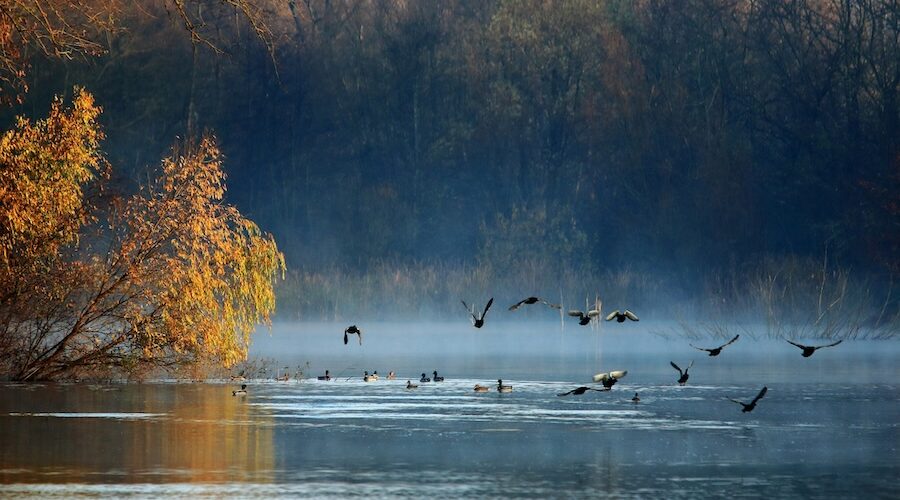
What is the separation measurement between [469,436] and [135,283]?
28.4 ft

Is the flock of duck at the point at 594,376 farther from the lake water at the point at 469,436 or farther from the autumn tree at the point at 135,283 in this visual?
the autumn tree at the point at 135,283

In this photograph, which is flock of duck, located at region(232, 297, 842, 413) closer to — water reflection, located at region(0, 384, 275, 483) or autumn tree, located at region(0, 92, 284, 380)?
autumn tree, located at region(0, 92, 284, 380)

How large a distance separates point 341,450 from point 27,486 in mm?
3729

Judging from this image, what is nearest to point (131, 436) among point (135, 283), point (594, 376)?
point (135, 283)

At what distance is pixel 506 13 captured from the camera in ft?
201

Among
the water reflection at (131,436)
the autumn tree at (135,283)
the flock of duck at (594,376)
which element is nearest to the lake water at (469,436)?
the water reflection at (131,436)

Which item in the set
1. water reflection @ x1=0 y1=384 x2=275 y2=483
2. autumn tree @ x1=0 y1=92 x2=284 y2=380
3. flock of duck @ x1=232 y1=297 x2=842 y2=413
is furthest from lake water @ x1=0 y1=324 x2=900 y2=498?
autumn tree @ x1=0 y1=92 x2=284 y2=380

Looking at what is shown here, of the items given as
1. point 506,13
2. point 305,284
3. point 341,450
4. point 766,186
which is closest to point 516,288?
point 305,284

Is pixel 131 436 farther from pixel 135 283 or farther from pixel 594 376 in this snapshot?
pixel 594 376

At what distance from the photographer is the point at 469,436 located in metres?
18.8

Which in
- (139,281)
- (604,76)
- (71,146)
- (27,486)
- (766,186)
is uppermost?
(604,76)

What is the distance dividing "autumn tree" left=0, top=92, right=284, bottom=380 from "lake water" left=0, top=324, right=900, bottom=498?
30.4 inches

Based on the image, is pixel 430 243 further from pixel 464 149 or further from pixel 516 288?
pixel 516 288

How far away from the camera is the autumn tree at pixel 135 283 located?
2531 cm
